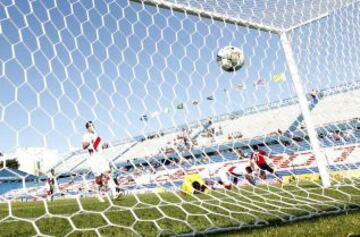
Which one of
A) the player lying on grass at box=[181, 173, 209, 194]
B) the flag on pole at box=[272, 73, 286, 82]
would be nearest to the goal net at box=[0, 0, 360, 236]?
the flag on pole at box=[272, 73, 286, 82]

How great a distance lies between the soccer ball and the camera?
5397 millimetres

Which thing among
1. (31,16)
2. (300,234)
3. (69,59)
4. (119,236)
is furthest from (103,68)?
(300,234)

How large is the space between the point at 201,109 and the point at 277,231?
2368mm

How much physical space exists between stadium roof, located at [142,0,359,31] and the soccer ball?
0.46 m

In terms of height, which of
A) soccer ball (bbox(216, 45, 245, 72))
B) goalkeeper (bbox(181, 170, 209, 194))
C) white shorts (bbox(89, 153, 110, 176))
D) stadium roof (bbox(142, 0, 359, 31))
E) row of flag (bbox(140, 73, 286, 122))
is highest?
stadium roof (bbox(142, 0, 359, 31))

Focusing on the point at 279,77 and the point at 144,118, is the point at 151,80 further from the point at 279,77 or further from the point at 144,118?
the point at 279,77

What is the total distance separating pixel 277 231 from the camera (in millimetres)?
2271

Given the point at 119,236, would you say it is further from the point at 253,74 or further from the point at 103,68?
the point at 253,74

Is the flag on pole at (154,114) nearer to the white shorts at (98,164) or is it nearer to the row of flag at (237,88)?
the row of flag at (237,88)

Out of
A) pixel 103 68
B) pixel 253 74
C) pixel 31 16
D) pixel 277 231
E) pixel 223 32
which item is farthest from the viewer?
pixel 253 74

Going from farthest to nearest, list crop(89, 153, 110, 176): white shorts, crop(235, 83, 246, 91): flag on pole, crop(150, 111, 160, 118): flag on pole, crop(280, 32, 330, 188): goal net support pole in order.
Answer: crop(89, 153, 110, 176): white shorts
crop(235, 83, 246, 91): flag on pole
crop(280, 32, 330, 188): goal net support pole
crop(150, 111, 160, 118): flag on pole

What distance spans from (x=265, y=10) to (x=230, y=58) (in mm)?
709

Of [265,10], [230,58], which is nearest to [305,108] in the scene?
[230,58]

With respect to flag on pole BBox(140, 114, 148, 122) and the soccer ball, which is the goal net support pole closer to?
the soccer ball
